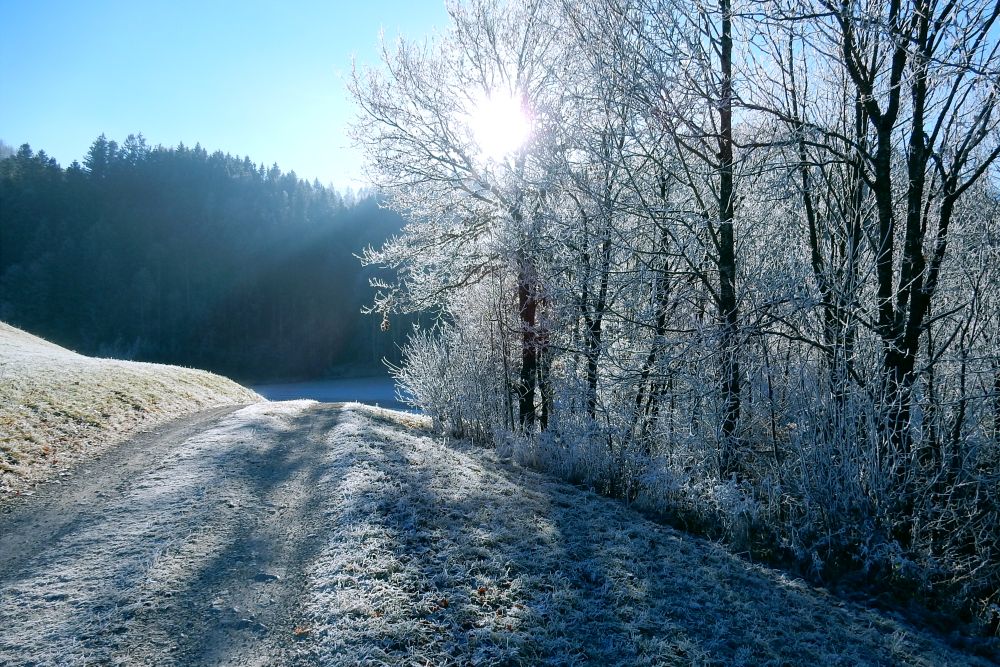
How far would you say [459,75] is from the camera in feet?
38.2

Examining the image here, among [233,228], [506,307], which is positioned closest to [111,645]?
[506,307]

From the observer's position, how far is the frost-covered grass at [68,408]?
7035 mm

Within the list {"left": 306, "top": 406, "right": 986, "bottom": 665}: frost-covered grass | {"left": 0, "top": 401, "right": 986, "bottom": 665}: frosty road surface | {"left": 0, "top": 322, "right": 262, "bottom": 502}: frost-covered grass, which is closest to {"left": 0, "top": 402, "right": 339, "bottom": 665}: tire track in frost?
{"left": 0, "top": 401, "right": 986, "bottom": 665}: frosty road surface

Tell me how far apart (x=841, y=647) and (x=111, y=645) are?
439 cm

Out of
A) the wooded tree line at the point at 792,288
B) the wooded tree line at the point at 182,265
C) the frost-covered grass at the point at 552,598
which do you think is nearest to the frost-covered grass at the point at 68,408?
the frost-covered grass at the point at 552,598

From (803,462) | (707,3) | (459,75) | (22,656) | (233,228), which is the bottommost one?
(22,656)

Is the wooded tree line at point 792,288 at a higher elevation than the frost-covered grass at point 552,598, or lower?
higher

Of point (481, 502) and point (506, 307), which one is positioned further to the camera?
point (506, 307)

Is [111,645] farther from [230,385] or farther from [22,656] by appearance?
[230,385]

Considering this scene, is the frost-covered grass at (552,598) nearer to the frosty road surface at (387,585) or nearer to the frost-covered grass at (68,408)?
the frosty road surface at (387,585)

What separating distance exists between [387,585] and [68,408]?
26.9 ft

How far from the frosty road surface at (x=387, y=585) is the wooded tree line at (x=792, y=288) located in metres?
1.04

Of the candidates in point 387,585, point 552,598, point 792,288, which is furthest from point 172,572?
point 792,288

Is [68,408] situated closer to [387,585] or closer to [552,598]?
[387,585]
